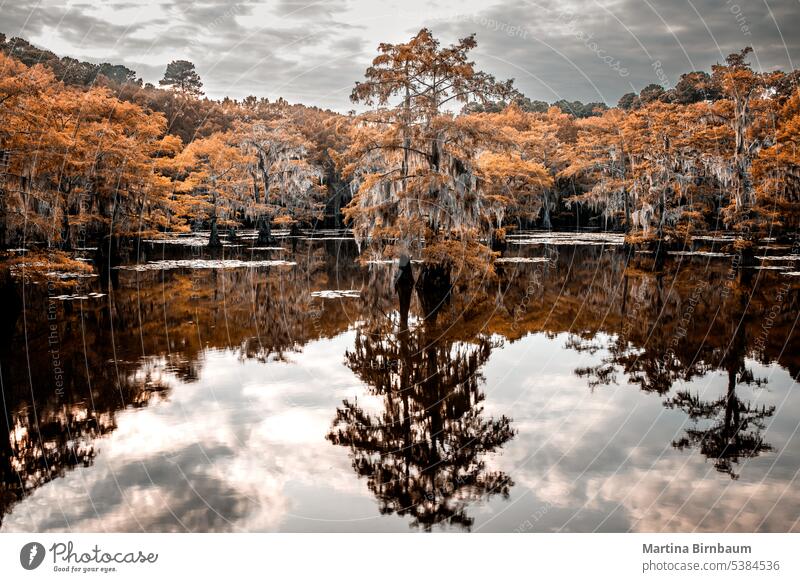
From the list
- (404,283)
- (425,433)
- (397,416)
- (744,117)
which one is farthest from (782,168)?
(425,433)

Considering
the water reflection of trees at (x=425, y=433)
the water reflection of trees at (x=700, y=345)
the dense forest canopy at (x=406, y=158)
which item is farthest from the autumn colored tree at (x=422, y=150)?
the water reflection of trees at (x=425, y=433)

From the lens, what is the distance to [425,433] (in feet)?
29.9

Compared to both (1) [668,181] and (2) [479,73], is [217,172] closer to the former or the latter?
(2) [479,73]

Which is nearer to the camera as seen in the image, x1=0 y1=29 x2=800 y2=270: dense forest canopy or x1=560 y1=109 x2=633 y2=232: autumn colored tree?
x1=0 y1=29 x2=800 y2=270: dense forest canopy

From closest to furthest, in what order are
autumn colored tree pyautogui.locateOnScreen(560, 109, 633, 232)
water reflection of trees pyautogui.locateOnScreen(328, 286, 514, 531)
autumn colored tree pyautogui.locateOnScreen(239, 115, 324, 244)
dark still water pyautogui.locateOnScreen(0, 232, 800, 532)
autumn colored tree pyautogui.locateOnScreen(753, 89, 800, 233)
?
dark still water pyautogui.locateOnScreen(0, 232, 800, 532) → water reflection of trees pyautogui.locateOnScreen(328, 286, 514, 531) → autumn colored tree pyautogui.locateOnScreen(753, 89, 800, 233) → autumn colored tree pyautogui.locateOnScreen(560, 109, 633, 232) → autumn colored tree pyautogui.locateOnScreen(239, 115, 324, 244)

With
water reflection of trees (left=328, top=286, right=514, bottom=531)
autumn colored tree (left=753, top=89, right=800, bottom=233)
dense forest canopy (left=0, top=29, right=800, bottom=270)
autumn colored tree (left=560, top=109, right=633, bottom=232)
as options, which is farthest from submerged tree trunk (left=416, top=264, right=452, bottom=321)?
autumn colored tree (left=560, top=109, right=633, bottom=232)

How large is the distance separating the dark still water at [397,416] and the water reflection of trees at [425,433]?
36 millimetres

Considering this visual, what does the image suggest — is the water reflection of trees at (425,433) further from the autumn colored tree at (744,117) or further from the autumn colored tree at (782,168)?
the autumn colored tree at (744,117)

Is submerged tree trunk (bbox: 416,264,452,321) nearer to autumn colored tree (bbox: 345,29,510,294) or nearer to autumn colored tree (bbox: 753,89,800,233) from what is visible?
autumn colored tree (bbox: 345,29,510,294)

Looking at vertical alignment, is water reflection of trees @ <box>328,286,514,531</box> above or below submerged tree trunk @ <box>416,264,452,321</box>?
below

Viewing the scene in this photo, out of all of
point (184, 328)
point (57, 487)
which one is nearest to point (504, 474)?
point (57, 487)

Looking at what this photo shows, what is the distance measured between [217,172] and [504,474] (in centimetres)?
3746

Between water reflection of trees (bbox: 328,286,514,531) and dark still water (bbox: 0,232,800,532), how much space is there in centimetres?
4

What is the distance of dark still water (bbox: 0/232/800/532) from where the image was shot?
706 centimetres
